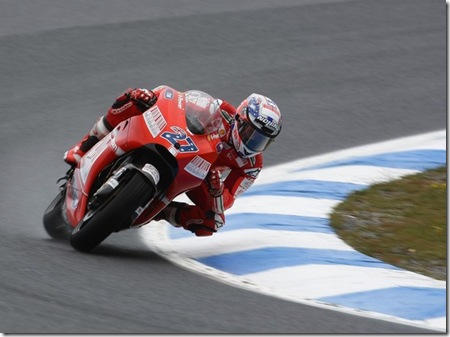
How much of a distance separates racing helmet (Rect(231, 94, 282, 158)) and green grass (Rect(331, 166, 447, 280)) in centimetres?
104

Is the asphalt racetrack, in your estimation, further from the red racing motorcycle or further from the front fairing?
the front fairing

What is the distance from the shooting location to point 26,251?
245 inches

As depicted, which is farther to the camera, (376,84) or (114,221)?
(376,84)

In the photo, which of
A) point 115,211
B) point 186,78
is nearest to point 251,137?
point 115,211

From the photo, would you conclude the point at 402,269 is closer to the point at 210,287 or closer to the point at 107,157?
the point at 210,287

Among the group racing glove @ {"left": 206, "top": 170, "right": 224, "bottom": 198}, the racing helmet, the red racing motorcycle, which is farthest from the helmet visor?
racing glove @ {"left": 206, "top": 170, "right": 224, "bottom": 198}

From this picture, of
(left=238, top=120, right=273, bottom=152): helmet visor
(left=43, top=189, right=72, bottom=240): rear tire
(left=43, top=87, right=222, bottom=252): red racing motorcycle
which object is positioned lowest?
(left=43, top=189, right=72, bottom=240): rear tire

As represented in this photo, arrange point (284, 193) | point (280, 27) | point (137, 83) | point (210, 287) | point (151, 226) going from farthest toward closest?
point (280, 27) < point (137, 83) < point (284, 193) < point (151, 226) < point (210, 287)

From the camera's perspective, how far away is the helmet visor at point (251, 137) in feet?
21.5

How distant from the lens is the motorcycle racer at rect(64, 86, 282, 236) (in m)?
6.55

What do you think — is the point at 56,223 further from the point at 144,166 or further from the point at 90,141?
the point at 144,166

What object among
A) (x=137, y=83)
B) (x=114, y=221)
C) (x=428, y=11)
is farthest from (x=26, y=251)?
(x=428, y=11)

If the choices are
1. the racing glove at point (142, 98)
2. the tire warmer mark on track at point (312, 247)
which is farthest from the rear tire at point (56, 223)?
the racing glove at point (142, 98)

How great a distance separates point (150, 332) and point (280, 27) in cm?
762
